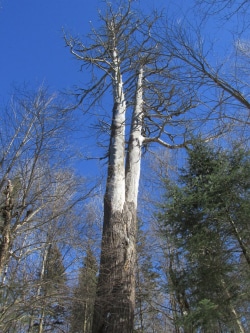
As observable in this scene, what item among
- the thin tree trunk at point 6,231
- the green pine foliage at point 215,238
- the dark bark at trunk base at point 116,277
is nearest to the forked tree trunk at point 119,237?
the dark bark at trunk base at point 116,277

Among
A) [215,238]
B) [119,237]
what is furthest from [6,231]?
[215,238]

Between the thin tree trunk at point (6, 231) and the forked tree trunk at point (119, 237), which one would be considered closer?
the forked tree trunk at point (119, 237)

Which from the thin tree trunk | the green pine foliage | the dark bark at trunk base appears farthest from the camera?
the green pine foliage

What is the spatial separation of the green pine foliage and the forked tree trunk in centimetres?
101

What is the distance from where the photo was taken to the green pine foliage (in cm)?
506

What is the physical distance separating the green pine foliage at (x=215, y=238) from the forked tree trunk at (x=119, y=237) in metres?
1.01

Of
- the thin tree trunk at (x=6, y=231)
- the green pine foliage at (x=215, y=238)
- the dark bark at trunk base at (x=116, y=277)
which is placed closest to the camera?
the dark bark at trunk base at (x=116, y=277)

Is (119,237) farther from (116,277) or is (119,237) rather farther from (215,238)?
(215,238)

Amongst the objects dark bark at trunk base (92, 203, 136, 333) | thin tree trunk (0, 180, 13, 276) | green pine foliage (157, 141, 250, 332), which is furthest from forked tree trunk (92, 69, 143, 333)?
thin tree trunk (0, 180, 13, 276)

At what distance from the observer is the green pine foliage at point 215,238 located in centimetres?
506

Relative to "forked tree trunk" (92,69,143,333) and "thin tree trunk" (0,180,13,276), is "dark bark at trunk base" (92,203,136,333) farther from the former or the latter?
"thin tree trunk" (0,180,13,276)

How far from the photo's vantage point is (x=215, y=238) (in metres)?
5.54

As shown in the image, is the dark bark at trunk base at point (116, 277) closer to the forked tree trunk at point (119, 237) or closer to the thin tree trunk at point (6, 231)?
the forked tree trunk at point (119, 237)

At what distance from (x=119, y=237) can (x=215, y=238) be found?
193cm
